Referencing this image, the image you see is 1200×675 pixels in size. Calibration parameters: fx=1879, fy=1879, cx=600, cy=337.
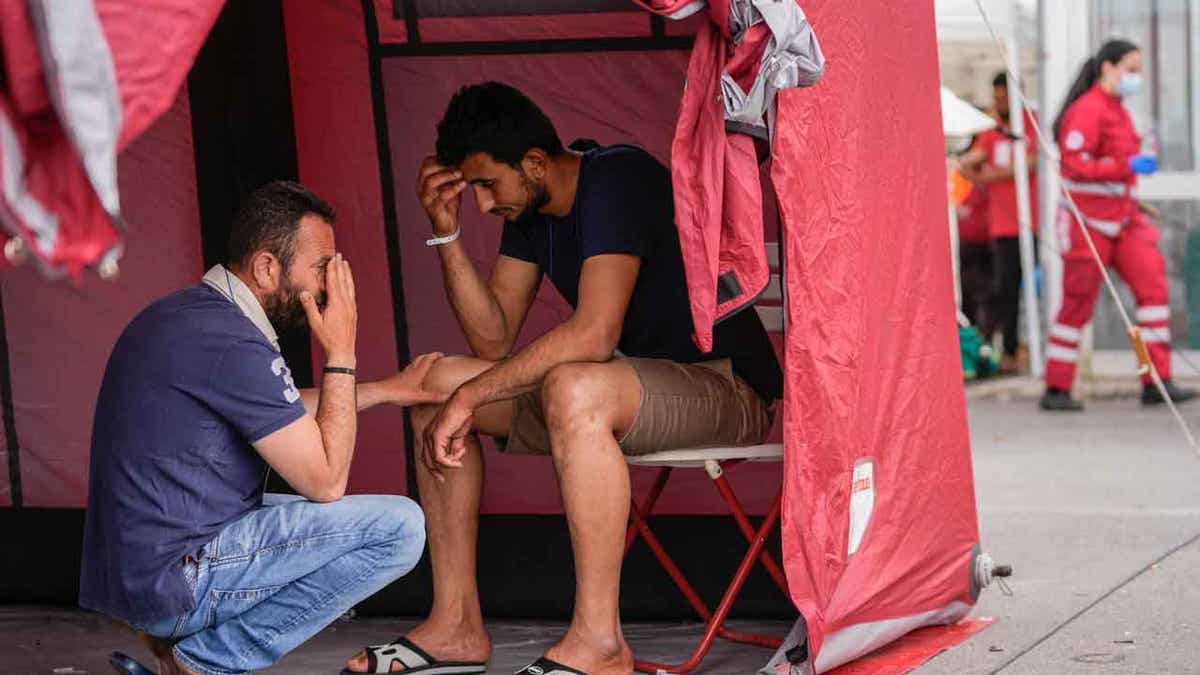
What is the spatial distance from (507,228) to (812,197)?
913mm

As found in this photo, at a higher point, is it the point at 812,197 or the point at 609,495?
the point at 812,197

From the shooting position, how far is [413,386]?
4.20 meters

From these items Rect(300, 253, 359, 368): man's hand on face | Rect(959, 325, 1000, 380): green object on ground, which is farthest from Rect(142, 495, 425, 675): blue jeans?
Rect(959, 325, 1000, 380): green object on ground

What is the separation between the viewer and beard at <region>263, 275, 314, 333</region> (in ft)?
11.8

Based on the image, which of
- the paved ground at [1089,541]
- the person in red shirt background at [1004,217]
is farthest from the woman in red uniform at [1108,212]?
the person in red shirt background at [1004,217]

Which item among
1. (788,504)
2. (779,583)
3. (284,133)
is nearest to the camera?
(788,504)

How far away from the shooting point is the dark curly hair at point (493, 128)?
4152 millimetres

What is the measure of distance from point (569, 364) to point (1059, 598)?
1865 mm

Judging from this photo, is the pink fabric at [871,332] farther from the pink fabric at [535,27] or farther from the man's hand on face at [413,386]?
the man's hand on face at [413,386]

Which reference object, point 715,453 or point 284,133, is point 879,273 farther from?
point 284,133

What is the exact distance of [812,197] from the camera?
385 cm

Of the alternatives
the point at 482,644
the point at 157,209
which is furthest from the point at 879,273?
the point at 157,209

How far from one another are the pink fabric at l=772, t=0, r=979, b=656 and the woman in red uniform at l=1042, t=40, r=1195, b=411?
183 inches

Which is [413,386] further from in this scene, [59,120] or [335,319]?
[59,120]
